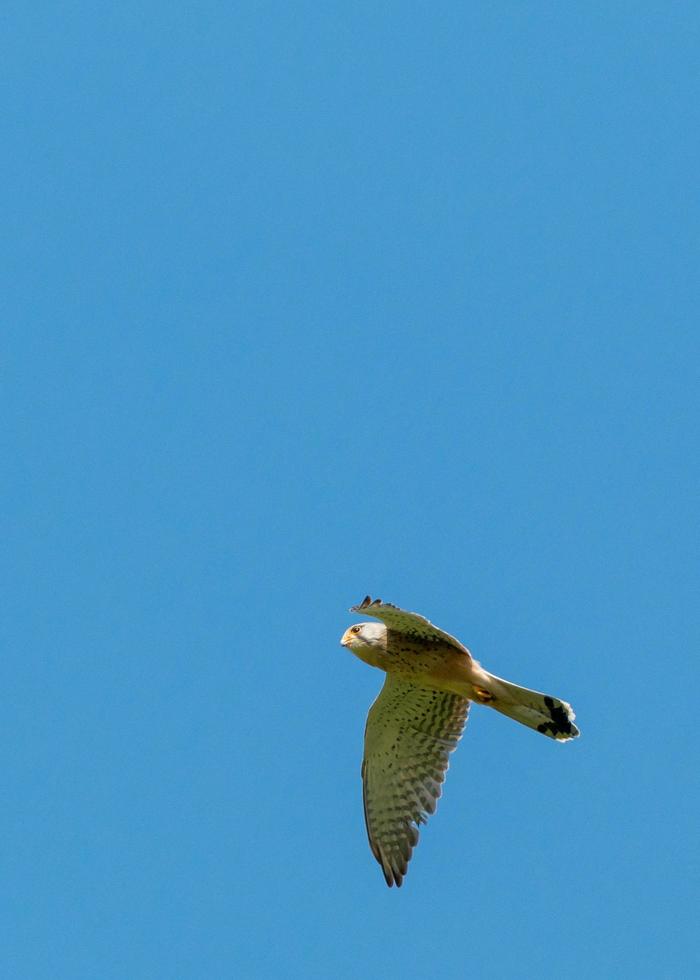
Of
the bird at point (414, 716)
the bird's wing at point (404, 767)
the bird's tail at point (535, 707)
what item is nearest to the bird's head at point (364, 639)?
the bird at point (414, 716)

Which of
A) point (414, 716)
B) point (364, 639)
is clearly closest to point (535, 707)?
point (414, 716)

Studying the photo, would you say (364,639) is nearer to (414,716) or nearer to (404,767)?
(414,716)

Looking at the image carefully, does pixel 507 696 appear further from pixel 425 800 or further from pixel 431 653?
pixel 425 800

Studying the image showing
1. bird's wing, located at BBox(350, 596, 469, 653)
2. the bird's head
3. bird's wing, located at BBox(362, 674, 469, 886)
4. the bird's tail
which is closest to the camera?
bird's wing, located at BBox(350, 596, 469, 653)

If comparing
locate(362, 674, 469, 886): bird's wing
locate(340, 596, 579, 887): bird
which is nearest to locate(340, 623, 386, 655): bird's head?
locate(340, 596, 579, 887): bird

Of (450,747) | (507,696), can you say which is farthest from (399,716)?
(507,696)

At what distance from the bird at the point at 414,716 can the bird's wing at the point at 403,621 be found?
0.02 metres

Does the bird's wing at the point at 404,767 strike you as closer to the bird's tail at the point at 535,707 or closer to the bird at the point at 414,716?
the bird at the point at 414,716

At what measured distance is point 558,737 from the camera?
35.6 ft

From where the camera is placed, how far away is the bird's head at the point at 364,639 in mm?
11109

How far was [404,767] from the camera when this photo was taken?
11.9 meters

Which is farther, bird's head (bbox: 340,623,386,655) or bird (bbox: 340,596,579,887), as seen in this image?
bird's head (bbox: 340,623,386,655)

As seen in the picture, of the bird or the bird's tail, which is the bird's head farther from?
the bird's tail

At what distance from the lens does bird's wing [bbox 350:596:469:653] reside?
393 inches
